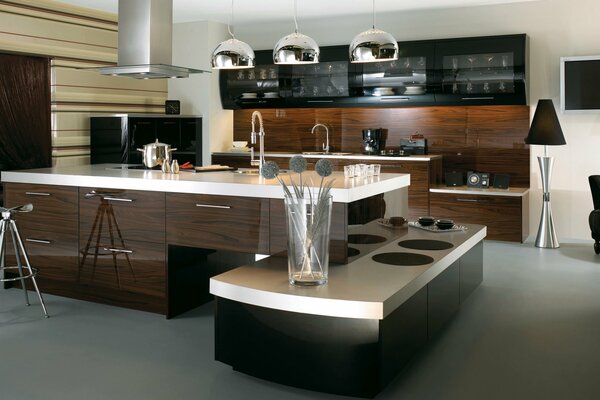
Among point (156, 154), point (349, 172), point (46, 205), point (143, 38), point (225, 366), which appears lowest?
point (225, 366)

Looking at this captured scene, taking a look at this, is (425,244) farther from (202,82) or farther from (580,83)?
(202,82)

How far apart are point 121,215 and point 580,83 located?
17.2ft

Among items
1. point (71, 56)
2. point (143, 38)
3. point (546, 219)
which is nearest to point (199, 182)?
point (143, 38)

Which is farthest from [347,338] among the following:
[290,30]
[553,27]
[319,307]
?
[290,30]

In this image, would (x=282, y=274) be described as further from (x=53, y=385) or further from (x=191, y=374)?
(x=53, y=385)

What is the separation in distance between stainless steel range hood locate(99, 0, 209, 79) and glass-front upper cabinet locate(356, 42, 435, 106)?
3.13 metres

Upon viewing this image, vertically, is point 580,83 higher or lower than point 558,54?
lower

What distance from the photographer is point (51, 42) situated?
25.1 feet

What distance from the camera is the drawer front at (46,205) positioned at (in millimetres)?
5016

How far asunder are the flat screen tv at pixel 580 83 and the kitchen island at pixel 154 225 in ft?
10.8

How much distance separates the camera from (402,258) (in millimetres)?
4211

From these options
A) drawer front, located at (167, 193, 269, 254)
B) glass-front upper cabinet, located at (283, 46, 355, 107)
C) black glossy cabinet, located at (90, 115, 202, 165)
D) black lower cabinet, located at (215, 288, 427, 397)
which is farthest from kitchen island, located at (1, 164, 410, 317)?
glass-front upper cabinet, located at (283, 46, 355, 107)

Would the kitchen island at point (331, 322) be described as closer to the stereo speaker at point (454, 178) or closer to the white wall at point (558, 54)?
the stereo speaker at point (454, 178)

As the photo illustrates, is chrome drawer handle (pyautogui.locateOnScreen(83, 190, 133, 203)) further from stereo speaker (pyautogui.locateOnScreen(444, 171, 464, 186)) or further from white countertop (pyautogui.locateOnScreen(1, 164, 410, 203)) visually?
stereo speaker (pyautogui.locateOnScreen(444, 171, 464, 186))
